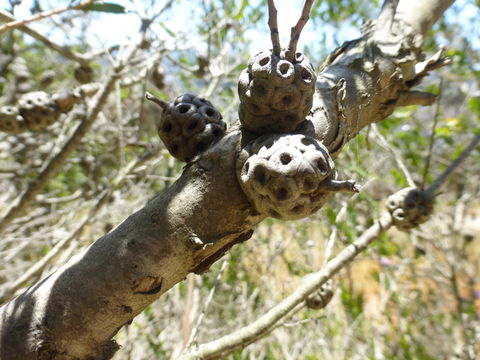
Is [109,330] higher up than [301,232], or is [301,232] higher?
[109,330]

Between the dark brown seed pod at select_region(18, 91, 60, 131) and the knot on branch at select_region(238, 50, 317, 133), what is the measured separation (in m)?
0.93

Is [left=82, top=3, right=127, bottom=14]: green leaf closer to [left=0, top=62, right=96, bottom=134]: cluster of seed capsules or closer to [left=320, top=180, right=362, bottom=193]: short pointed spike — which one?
[left=0, top=62, right=96, bottom=134]: cluster of seed capsules

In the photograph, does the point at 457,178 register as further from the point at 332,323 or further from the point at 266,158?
the point at 266,158

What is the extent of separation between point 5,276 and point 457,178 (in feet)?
13.1

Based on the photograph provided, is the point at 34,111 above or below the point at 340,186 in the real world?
above

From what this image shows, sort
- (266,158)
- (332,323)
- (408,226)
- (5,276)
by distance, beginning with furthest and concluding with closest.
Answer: (332,323) < (5,276) < (408,226) < (266,158)

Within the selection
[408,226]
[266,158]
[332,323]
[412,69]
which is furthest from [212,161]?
[332,323]

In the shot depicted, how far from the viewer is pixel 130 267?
62 centimetres

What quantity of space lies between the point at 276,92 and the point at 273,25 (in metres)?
0.11

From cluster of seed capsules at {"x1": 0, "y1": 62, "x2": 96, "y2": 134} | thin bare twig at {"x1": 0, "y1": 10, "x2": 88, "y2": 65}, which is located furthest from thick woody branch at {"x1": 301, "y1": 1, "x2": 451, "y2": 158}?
cluster of seed capsules at {"x1": 0, "y1": 62, "x2": 96, "y2": 134}

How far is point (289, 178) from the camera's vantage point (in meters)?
0.59

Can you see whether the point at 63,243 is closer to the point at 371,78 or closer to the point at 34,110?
the point at 34,110

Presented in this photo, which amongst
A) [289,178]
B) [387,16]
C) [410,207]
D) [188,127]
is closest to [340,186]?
[289,178]

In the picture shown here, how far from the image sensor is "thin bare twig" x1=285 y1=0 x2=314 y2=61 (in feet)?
1.85
